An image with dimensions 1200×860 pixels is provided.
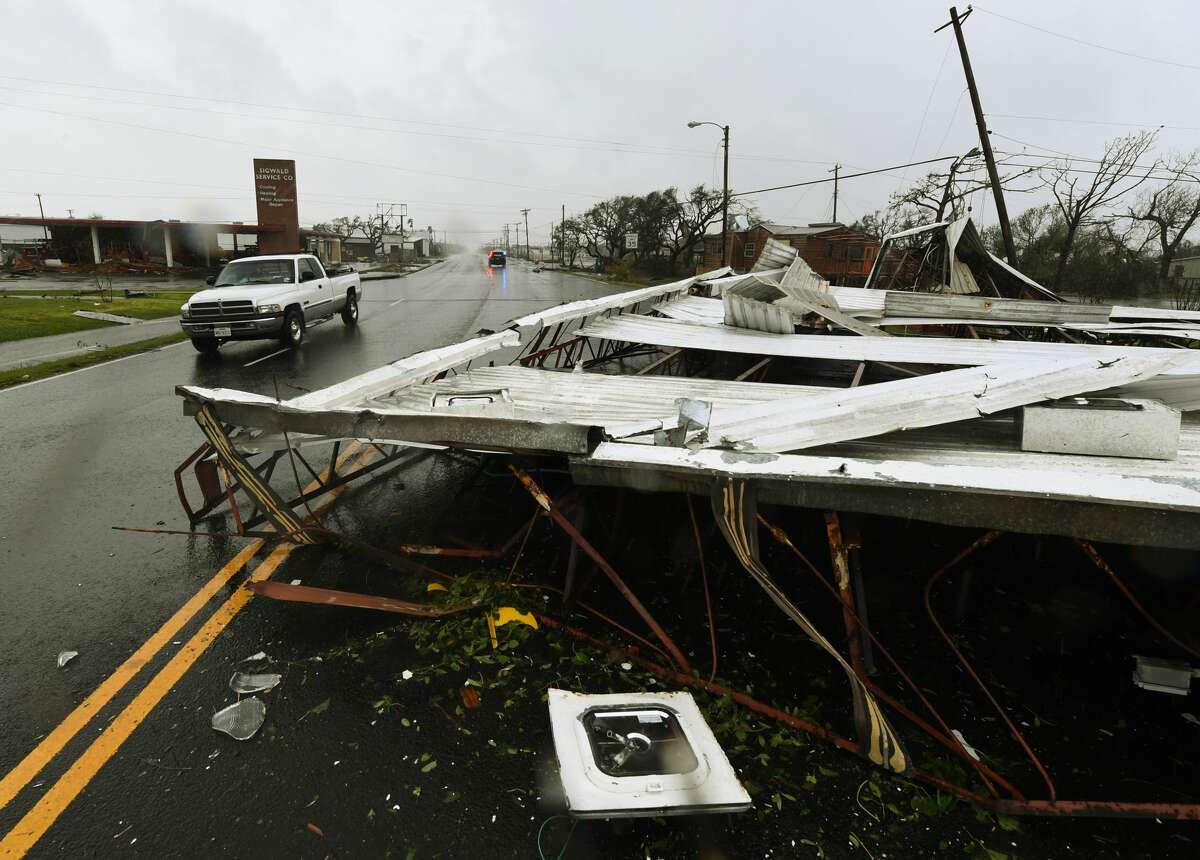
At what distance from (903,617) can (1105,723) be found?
1.07 m

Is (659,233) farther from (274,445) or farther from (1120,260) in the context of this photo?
(274,445)

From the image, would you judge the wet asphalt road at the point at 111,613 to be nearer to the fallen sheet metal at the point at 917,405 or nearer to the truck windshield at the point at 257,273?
the fallen sheet metal at the point at 917,405

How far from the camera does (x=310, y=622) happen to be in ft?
12.5

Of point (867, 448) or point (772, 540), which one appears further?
point (772, 540)

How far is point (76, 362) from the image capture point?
12000 mm

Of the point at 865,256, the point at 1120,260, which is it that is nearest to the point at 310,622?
the point at 1120,260

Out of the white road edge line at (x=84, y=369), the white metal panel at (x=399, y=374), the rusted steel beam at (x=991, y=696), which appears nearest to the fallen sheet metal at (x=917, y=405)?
the rusted steel beam at (x=991, y=696)

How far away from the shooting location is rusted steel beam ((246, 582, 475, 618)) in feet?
12.4

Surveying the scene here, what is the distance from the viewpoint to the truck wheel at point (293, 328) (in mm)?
13914

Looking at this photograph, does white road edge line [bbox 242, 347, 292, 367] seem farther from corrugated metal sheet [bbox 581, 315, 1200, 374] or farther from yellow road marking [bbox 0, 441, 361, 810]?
yellow road marking [bbox 0, 441, 361, 810]

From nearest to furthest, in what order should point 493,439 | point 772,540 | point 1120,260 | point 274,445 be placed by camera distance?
1. point 493,439
2. point 274,445
3. point 772,540
4. point 1120,260


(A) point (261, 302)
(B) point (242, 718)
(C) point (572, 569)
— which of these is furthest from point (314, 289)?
(B) point (242, 718)

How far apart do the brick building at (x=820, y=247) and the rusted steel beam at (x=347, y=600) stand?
46.6m

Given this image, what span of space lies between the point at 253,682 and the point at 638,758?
2087 millimetres
